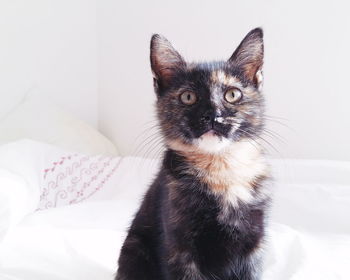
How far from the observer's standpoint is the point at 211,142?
0.92 meters

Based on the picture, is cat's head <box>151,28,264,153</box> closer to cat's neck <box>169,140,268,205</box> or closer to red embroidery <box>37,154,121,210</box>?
cat's neck <box>169,140,268,205</box>

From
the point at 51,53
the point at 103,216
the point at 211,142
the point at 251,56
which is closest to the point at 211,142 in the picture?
the point at 211,142

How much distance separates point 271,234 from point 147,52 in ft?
5.07

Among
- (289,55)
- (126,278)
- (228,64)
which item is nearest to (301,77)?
(289,55)

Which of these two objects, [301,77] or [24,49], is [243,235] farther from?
[24,49]

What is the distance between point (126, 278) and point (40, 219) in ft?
2.41

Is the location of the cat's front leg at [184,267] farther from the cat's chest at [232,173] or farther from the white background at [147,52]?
the white background at [147,52]

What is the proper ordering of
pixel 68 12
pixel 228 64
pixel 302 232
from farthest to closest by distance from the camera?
1. pixel 68 12
2. pixel 302 232
3. pixel 228 64

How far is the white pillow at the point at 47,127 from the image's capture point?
2.27 meters

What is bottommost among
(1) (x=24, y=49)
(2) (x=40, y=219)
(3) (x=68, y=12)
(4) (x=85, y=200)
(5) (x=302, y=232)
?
(4) (x=85, y=200)

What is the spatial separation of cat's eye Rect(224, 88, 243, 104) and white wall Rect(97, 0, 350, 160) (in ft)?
3.67

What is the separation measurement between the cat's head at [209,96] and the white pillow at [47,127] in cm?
143

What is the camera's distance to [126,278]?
0.98m

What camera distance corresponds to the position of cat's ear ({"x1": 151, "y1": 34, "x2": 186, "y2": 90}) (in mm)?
1042
